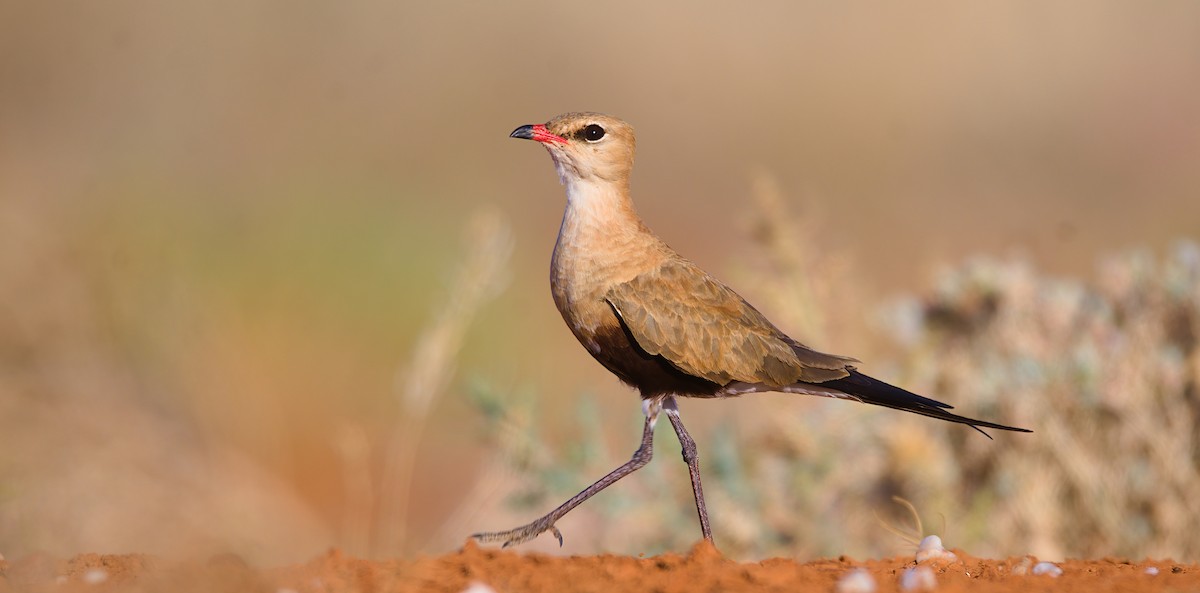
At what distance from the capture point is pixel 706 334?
425 cm

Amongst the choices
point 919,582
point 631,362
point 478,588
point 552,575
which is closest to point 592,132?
point 631,362

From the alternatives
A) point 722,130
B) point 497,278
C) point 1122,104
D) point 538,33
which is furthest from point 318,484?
point 1122,104

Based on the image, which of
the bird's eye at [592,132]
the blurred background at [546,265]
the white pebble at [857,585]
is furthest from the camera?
the blurred background at [546,265]

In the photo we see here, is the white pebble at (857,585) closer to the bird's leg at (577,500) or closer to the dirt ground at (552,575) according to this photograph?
the dirt ground at (552,575)

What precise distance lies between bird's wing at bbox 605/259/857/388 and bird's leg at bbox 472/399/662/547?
0.76 ft

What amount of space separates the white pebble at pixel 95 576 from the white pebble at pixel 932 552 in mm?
2165

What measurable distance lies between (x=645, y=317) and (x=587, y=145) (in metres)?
0.67

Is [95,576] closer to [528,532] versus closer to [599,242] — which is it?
[528,532]

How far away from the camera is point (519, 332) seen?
9.63 metres

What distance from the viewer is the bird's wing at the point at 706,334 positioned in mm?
4121

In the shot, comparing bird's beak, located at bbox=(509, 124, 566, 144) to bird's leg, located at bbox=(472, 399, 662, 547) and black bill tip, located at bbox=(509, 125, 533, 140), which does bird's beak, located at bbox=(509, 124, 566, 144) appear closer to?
black bill tip, located at bbox=(509, 125, 533, 140)

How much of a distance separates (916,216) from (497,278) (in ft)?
32.4

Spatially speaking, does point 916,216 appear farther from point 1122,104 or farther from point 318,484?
point 318,484

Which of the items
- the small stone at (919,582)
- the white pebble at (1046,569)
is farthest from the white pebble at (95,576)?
the white pebble at (1046,569)
